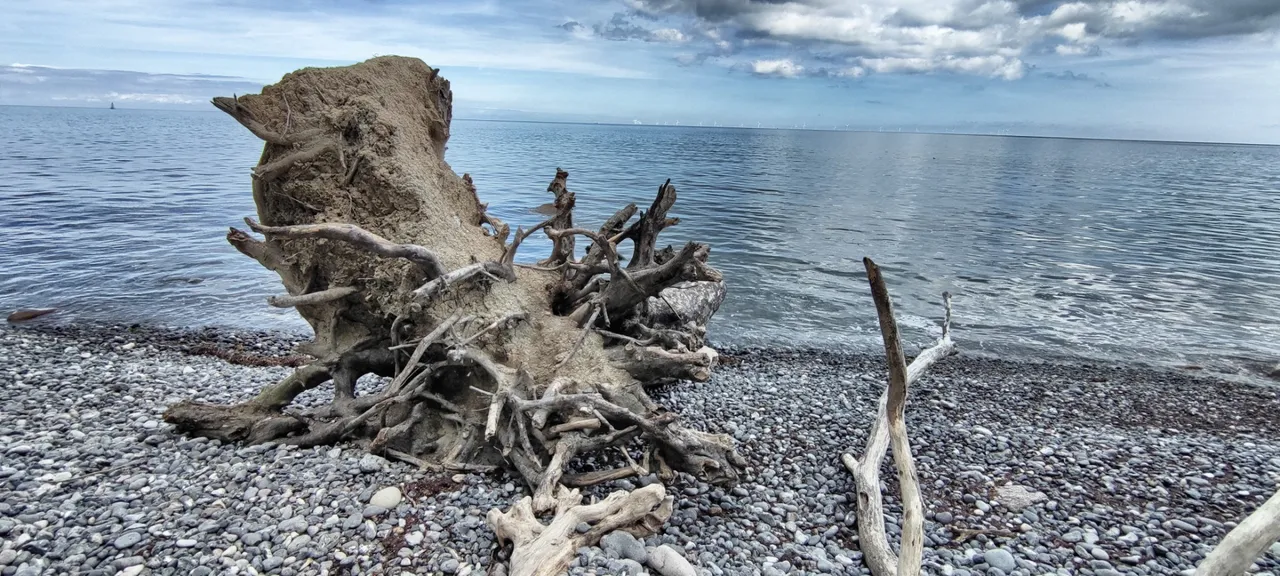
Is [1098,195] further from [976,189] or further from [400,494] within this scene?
[400,494]

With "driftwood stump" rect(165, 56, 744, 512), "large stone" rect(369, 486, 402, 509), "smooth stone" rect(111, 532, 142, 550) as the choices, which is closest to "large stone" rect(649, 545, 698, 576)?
"driftwood stump" rect(165, 56, 744, 512)

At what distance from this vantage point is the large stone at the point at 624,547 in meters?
5.37

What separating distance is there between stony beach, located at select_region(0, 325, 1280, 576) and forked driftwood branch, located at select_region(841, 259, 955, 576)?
0.83ft

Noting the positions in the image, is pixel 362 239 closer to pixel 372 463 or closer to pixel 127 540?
pixel 372 463

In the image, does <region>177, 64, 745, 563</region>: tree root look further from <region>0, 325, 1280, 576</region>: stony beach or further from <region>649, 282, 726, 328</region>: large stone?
<region>649, 282, 726, 328</region>: large stone

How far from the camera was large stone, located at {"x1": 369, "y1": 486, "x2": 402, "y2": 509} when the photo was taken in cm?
594

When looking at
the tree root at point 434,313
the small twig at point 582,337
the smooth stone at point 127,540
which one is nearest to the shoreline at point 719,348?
the tree root at point 434,313

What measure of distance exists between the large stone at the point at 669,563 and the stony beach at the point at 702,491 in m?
0.02

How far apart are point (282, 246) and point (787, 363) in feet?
28.6

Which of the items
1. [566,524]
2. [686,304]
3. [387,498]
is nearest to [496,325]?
[387,498]

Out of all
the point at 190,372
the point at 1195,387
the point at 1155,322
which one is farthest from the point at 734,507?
the point at 1155,322

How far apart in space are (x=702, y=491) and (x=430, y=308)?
357 centimetres

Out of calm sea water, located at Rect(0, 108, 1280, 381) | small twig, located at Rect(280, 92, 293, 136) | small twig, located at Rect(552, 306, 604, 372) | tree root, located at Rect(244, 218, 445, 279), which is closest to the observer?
tree root, located at Rect(244, 218, 445, 279)

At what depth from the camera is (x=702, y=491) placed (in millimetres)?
6828
